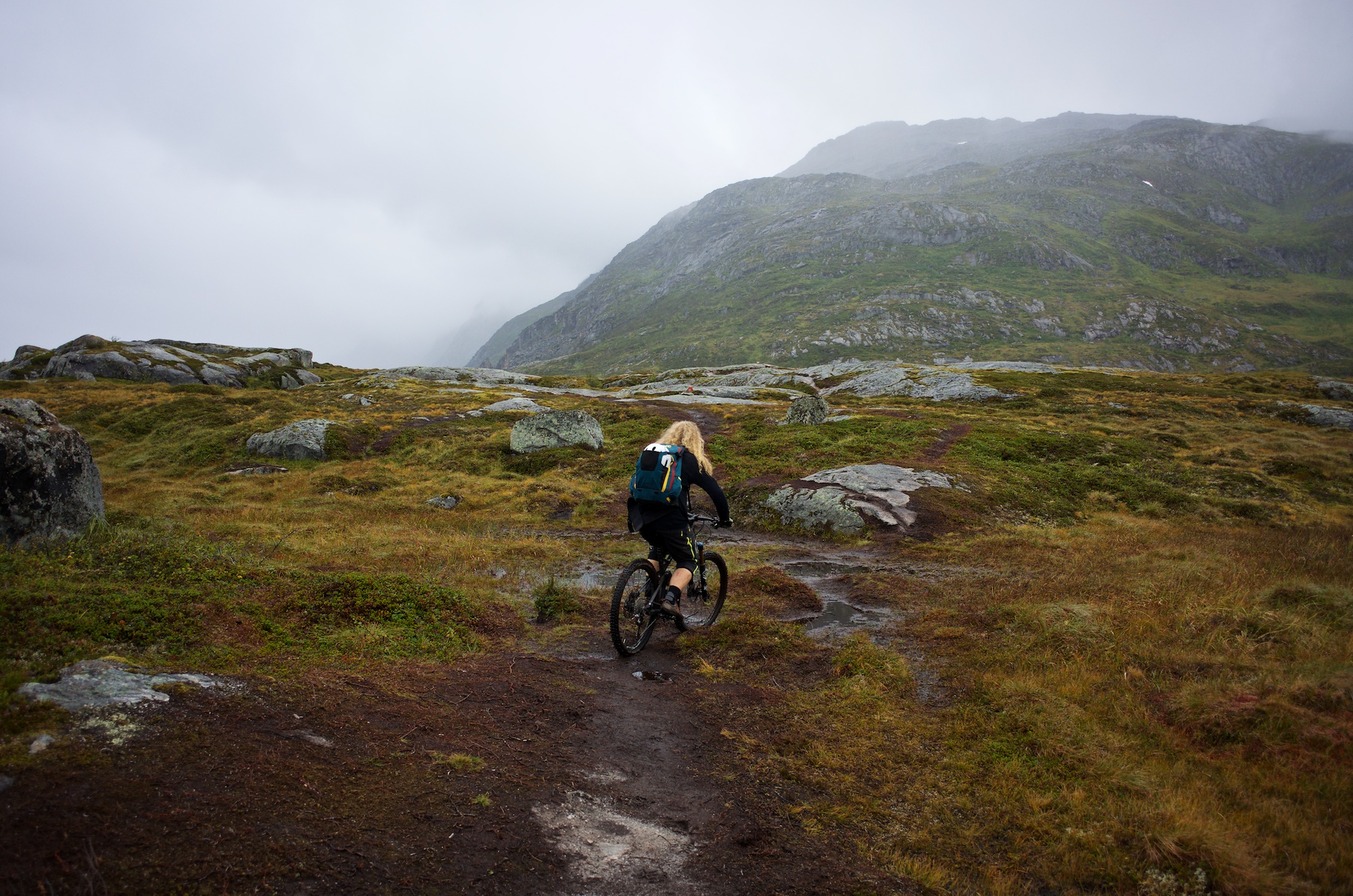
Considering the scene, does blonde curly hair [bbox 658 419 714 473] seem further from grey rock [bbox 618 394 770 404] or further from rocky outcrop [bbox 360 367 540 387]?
rocky outcrop [bbox 360 367 540 387]


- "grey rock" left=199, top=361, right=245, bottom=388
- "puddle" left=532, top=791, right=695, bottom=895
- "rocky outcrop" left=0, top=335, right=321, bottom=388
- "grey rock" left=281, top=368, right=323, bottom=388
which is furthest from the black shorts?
"grey rock" left=281, top=368, right=323, bottom=388

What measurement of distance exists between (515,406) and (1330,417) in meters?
70.7

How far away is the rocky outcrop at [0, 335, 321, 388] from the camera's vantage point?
2518 inches

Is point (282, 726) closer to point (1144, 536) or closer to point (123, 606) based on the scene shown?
point (123, 606)

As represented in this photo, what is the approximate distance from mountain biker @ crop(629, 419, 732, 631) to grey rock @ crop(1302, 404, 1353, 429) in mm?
63962

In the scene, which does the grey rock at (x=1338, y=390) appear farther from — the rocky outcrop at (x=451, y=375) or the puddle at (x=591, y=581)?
the rocky outcrop at (x=451, y=375)

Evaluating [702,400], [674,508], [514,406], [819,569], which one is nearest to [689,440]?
[674,508]

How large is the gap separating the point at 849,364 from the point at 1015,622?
392 ft

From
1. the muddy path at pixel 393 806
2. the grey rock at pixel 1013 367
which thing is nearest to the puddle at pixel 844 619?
the muddy path at pixel 393 806

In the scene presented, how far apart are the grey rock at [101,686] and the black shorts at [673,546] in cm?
611

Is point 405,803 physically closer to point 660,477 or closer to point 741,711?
point 741,711

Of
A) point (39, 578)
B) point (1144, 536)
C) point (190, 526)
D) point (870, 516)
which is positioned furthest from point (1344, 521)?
point (190, 526)

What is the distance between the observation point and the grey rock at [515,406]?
171 feet

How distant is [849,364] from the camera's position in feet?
406
